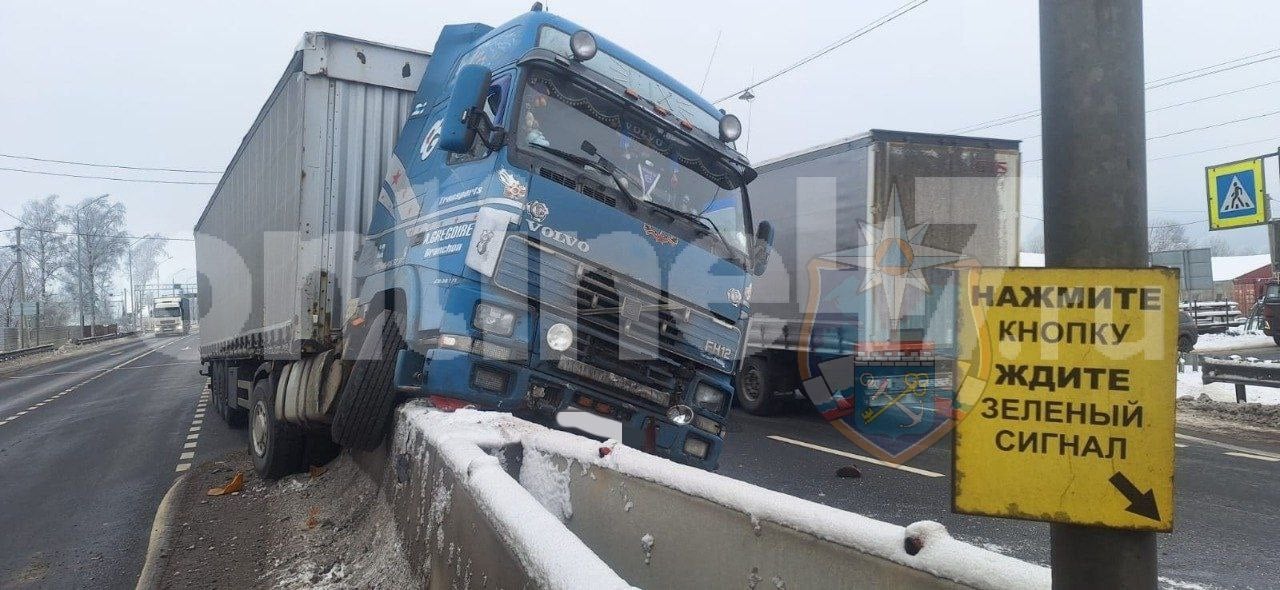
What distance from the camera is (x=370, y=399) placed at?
5.27 m

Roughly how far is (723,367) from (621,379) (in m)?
0.81

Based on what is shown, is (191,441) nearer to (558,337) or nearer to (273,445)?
(273,445)

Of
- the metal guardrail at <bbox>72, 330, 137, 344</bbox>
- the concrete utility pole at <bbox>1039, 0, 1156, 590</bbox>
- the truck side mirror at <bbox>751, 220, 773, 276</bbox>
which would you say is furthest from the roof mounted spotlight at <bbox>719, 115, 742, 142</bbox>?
the metal guardrail at <bbox>72, 330, 137, 344</bbox>

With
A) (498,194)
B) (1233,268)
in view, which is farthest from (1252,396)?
(1233,268)

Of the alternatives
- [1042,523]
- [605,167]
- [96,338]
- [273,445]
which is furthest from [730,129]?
[96,338]

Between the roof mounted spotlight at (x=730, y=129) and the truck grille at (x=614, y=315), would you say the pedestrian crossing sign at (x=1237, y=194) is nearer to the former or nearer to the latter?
the roof mounted spotlight at (x=730, y=129)

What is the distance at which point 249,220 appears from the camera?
930 cm

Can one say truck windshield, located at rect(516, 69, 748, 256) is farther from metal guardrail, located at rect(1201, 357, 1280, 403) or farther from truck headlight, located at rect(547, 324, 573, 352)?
metal guardrail, located at rect(1201, 357, 1280, 403)

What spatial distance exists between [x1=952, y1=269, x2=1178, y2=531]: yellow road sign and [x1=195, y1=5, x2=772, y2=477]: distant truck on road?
11.9 feet

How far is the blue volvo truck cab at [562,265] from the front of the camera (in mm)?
4871

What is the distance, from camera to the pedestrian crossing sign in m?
13.3

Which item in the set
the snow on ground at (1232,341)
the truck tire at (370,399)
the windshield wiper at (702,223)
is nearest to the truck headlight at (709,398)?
the windshield wiper at (702,223)

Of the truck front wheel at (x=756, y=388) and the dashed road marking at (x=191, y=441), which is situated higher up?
the truck front wheel at (x=756, y=388)

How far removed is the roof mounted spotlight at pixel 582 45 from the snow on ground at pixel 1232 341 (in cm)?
2604
